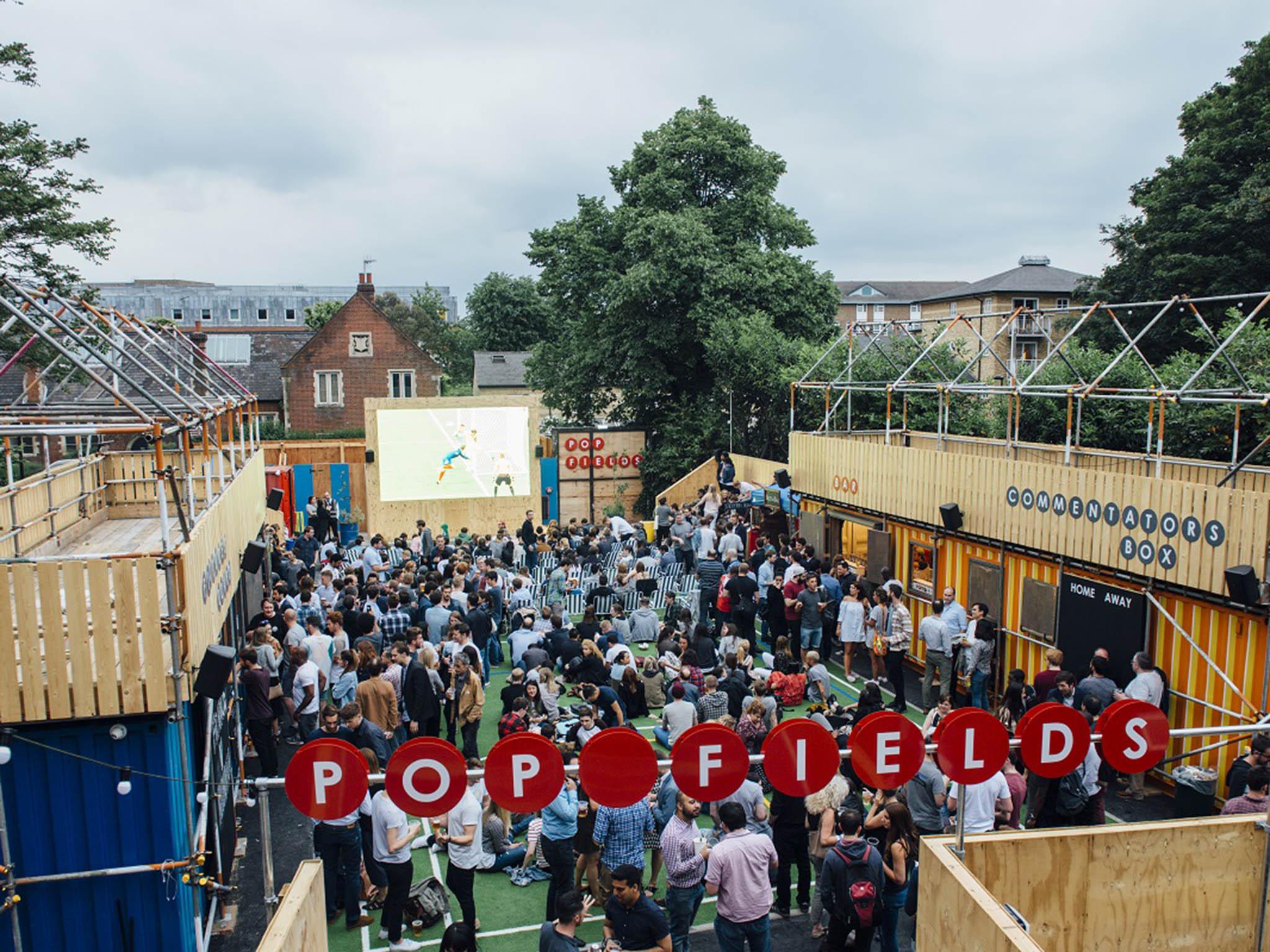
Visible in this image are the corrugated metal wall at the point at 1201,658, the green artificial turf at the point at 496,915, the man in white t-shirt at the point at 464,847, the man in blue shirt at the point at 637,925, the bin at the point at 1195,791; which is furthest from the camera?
the corrugated metal wall at the point at 1201,658

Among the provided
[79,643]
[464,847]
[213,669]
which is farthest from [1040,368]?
[79,643]

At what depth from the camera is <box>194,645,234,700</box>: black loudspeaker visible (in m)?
7.89

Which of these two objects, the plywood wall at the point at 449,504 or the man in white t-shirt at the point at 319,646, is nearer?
the man in white t-shirt at the point at 319,646

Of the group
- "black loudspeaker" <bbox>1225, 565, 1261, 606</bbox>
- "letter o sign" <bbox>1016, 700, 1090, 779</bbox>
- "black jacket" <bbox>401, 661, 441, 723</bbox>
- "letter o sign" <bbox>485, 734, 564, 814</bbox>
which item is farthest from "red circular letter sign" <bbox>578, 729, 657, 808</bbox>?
"black loudspeaker" <bbox>1225, 565, 1261, 606</bbox>

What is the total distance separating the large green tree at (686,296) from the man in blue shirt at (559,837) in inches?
821

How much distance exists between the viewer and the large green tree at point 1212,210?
28250mm

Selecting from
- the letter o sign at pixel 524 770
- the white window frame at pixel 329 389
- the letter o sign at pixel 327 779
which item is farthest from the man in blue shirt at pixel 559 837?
the white window frame at pixel 329 389

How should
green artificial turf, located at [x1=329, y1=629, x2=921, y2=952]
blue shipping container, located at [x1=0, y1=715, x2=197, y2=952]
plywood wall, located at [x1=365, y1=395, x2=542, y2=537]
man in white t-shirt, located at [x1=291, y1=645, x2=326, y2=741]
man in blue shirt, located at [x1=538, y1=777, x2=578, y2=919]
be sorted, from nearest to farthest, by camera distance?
blue shipping container, located at [x1=0, y1=715, x2=197, y2=952], man in blue shirt, located at [x1=538, y1=777, x2=578, y2=919], green artificial turf, located at [x1=329, y1=629, x2=921, y2=952], man in white t-shirt, located at [x1=291, y1=645, x2=326, y2=741], plywood wall, located at [x1=365, y1=395, x2=542, y2=537]

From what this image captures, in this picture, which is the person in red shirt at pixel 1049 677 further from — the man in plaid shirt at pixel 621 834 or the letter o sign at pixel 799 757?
the man in plaid shirt at pixel 621 834

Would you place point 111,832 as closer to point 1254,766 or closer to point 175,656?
point 175,656

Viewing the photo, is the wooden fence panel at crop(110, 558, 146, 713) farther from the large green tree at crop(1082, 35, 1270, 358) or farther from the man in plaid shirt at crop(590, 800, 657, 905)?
the large green tree at crop(1082, 35, 1270, 358)

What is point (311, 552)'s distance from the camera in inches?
847

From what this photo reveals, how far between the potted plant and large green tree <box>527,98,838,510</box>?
7509 mm

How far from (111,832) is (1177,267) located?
31289 mm
